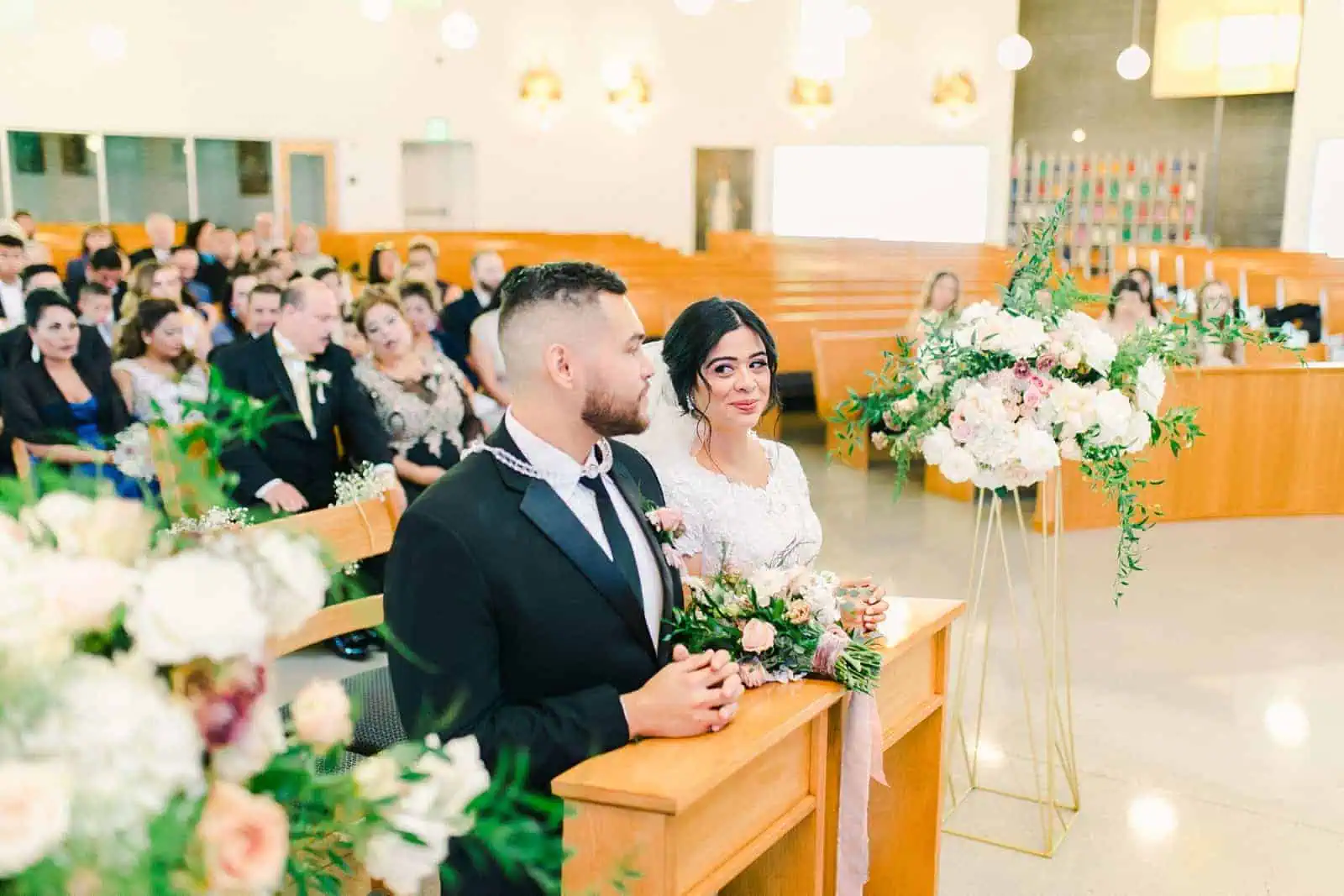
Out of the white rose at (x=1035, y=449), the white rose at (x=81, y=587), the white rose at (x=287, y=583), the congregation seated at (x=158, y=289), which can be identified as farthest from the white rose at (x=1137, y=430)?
the congregation seated at (x=158, y=289)

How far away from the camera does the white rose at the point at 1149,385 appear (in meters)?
3.16

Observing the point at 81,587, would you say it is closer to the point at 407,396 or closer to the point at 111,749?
the point at 111,749

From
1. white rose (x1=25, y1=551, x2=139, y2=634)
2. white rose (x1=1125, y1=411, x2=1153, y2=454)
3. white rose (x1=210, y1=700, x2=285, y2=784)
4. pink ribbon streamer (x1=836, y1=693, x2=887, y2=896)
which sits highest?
white rose (x1=25, y1=551, x2=139, y2=634)

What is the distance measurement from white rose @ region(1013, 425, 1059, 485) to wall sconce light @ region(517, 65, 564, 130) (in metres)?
15.7

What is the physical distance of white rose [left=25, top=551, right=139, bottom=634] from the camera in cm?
89

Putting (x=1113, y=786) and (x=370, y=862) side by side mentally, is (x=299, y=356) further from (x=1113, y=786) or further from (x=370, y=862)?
(x=370, y=862)

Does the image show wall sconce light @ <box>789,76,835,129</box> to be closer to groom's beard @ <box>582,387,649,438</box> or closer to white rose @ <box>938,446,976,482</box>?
white rose @ <box>938,446,976,482</box>

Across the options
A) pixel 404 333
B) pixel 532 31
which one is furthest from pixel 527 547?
pixel 532 31

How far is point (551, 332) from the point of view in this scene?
202cm

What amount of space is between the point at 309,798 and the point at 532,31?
1796 cm

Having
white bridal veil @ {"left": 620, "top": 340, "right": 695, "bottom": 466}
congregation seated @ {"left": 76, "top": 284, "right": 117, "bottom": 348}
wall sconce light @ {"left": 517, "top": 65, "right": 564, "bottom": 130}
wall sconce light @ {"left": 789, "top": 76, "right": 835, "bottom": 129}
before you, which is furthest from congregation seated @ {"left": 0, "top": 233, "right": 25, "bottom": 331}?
wall sconce light @ {"left": 789, "top": 76, "right": 835, "bottom": 129}

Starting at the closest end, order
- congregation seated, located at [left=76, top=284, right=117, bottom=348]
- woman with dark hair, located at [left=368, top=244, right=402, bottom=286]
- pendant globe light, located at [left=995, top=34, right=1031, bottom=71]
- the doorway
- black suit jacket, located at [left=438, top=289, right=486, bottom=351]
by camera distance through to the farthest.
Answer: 1. congregation seated, located at [left=76, top=284, right=117, bottom=348]
2. black suit jacket, located at [left=438, top=289, right=486, bottom=351]
3. woman with dark hair, located at [left=368, top=244, right=402, bottom=286]
4. pendant globe light, located at [left=995, top=34, right=1031, bottom=71]
5. the doorway

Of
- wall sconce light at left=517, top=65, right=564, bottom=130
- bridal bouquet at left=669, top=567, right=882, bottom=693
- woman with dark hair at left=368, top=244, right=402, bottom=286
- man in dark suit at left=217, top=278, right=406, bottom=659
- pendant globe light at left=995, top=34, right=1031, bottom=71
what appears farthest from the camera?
wall sconce light at left=517, top=65, right=564, bottom=130

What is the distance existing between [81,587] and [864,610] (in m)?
1.63
